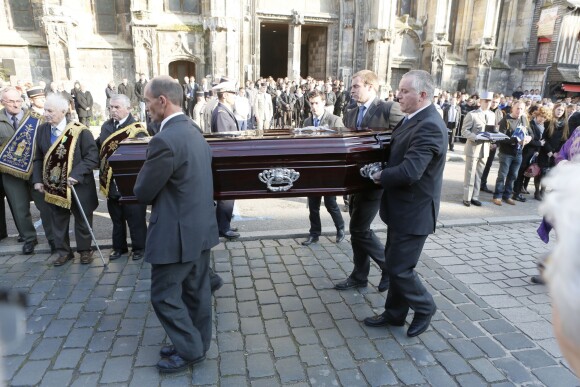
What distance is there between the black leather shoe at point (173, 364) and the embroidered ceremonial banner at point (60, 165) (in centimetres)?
229

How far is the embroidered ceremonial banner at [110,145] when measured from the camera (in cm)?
428

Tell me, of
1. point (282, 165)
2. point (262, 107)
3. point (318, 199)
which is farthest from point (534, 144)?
point (262, 107)

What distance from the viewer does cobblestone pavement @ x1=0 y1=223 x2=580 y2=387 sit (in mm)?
2686

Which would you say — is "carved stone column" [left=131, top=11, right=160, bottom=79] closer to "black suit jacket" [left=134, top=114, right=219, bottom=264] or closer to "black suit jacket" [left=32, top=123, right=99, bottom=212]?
"black suit jacket" [left=32, top=123, right=99, bottom=212]

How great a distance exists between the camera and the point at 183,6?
1666 centimetres

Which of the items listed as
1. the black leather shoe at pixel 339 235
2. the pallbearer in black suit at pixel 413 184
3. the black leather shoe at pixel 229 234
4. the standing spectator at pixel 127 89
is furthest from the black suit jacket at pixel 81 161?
the standing spectator at pixel 127 89

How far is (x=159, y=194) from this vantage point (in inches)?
96.3

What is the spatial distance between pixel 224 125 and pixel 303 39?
19.2 meters

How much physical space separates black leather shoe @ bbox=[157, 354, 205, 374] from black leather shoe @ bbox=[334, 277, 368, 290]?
158 cm

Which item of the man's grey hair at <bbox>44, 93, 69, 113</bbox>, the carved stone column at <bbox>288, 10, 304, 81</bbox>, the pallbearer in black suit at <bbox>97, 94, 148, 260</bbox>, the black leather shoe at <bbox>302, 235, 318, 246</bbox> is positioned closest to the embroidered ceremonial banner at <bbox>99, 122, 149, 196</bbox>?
the pallbearer in black suit at <bbox>97, 94, 148, 260</bbox>

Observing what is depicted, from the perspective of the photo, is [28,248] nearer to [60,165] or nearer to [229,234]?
[60,165]

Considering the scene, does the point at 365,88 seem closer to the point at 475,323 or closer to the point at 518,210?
the point at 475,323

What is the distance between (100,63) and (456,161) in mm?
13931

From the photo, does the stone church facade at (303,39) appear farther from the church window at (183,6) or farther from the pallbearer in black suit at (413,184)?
the pallbearer in black suit at (413,184)
